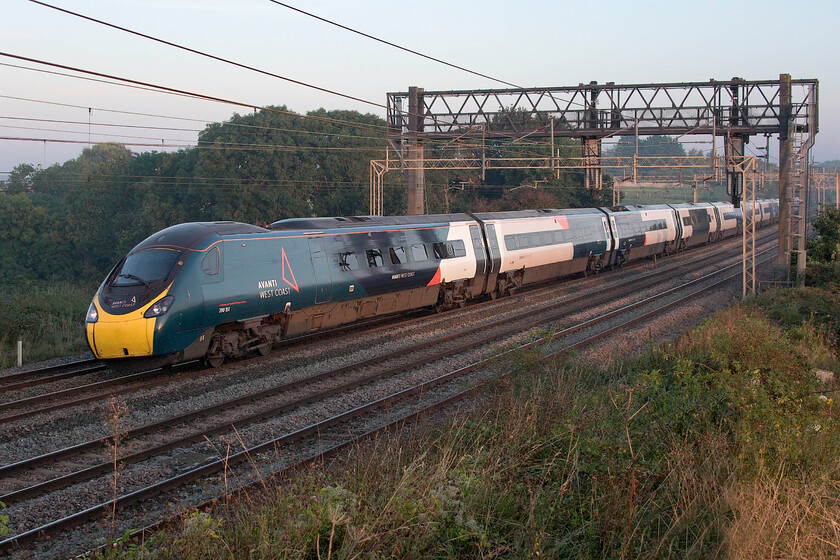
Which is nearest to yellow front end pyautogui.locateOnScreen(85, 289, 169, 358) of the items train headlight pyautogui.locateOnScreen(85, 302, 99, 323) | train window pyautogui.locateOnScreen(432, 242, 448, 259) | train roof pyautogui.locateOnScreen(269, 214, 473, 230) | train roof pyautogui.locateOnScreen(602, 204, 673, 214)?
train headlight pyautogui.locateOnScreen(85, 302, 99, 323)

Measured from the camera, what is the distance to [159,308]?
12312mm

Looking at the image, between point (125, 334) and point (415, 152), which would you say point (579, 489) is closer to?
point (125, 334)

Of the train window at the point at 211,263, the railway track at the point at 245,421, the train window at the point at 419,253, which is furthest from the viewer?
the train window at the point at 419,253

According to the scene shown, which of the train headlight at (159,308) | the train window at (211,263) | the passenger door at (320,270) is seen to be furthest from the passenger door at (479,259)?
the train headlight at (159,308)

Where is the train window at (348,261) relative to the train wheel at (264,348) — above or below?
above

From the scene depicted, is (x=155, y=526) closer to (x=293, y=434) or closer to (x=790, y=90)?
(x=293, y=434)

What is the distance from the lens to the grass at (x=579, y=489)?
16.9ft

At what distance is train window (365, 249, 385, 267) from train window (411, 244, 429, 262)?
4.53 feet

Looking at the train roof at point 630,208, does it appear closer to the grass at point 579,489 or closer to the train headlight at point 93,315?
the train headlight at point 93,315

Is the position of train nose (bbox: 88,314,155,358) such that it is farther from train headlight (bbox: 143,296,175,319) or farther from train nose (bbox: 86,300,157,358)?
train headlight (bbox: 143,296,175,319)

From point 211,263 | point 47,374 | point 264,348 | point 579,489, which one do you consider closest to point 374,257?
point 264,348

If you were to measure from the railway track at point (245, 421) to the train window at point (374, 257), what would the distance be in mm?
2386

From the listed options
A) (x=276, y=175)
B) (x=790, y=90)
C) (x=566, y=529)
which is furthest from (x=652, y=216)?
(x=566, y=529)

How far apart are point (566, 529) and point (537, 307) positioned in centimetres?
1638
